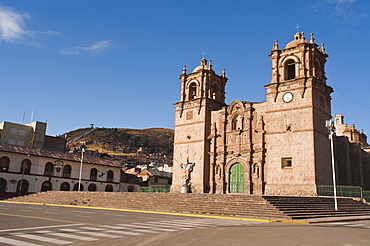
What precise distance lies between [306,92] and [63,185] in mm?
36628

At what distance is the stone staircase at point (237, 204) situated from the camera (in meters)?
21.5

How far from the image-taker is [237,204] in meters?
23.2

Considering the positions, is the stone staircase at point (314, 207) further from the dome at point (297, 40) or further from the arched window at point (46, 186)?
the arched window at point (46, 186)

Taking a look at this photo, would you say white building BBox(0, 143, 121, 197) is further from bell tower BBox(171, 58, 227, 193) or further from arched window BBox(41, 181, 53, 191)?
bell tower BBox(171, 58, 227, 193)

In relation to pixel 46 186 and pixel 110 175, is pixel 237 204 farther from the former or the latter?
pixel 110 175

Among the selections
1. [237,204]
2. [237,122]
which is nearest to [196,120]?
[237,122]

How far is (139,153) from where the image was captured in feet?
490

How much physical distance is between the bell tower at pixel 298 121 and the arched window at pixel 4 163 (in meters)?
33.1

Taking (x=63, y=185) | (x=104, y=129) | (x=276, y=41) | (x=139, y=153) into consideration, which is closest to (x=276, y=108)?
(x=276, y=41)

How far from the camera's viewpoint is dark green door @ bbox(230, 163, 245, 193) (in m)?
37.0

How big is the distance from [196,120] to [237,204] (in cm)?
1956

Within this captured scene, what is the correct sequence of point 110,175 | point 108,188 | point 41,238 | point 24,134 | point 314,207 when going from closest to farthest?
point 41,238 → point 314,207 → point 108,188 → point 110,175 → point 24,134

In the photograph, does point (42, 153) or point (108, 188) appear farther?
point (108, 188)

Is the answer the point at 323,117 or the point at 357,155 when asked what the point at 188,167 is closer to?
the point at 323,117
